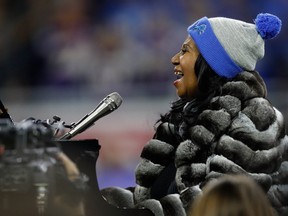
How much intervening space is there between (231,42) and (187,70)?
18 centimetres

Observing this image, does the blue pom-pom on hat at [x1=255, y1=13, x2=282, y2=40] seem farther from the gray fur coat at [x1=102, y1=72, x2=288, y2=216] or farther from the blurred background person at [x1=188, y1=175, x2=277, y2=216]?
the blurred background person at [x1=188, y1=175, x2=277, y2=216]

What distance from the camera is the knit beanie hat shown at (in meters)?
3.04

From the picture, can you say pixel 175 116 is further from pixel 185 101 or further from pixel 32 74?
pixel 32 74

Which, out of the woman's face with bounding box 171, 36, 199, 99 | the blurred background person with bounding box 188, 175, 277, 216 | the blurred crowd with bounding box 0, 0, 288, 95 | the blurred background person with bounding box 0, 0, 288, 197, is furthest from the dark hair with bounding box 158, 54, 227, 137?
the blurred crowd with bounding box 0, 0, 288, 95

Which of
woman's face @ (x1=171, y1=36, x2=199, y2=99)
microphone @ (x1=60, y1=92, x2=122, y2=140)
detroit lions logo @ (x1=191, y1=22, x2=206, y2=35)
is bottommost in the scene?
microphone @ (x1=60, y1=92, x2=122, y2=140)

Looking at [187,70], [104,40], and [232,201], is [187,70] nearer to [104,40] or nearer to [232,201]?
[232,201]

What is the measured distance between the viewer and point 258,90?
2980 mm

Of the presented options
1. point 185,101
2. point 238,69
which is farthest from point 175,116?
point 238,69

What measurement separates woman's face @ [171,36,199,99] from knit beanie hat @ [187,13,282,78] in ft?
0.16

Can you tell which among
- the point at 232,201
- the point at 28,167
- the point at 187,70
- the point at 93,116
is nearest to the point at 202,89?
the point at 187,70

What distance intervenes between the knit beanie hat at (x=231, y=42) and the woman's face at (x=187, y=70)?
0.05 m

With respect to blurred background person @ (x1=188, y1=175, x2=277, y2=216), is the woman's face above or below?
above

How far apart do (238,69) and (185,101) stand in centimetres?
25

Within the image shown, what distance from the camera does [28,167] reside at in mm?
2445
